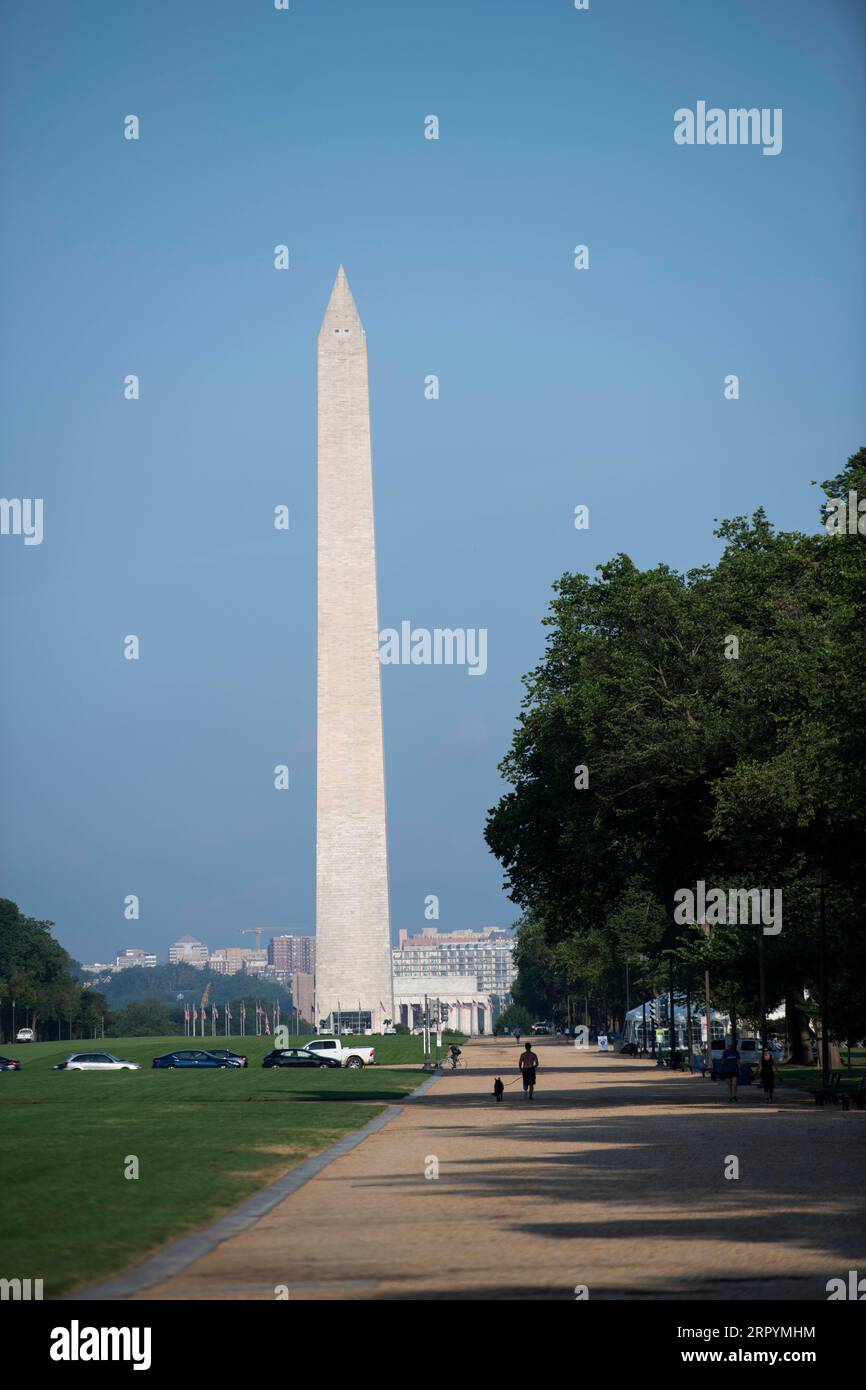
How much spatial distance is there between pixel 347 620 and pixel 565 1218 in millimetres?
88871

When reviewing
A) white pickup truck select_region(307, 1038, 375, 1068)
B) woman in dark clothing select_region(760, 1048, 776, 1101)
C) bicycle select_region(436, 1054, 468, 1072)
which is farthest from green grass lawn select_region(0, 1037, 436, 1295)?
white pickup truck select_region(307, 1038, 375, 1068)

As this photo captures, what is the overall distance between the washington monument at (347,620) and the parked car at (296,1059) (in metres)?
25.0

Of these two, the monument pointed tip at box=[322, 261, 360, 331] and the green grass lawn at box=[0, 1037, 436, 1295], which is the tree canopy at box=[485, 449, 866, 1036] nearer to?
the green grass lawn at box=[0, 1037, 436, 1295]

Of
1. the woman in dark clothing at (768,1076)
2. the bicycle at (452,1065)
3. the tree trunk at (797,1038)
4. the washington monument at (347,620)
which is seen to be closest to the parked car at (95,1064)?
the bicycle at (452,1065)

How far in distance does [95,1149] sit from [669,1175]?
9.20 meters

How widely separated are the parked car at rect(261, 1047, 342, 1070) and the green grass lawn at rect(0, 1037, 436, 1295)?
17.0m

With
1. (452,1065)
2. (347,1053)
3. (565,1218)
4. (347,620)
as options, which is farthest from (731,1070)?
(347,620)

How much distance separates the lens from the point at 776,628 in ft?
177

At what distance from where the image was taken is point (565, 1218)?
1997 cm

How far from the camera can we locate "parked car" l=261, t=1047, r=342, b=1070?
86.0 metres

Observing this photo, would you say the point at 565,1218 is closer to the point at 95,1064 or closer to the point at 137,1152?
the point at 137,1152

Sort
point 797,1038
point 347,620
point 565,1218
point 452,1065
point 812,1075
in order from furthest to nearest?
point 347,620 < point 452,1065 < point 797,1038 < point 812,1075 < point 565,1218

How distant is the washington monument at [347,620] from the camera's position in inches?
4254
